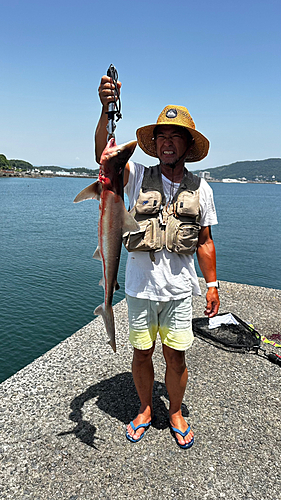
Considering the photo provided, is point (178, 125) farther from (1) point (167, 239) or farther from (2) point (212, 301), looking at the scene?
(2) point (212, 301)

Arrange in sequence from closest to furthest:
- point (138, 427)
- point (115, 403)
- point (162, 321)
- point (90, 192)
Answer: point (90, 192) → point (162, 321) → point (138, 427) → point (115, 403)

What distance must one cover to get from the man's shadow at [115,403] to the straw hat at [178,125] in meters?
2.95

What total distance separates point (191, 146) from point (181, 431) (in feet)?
9.76

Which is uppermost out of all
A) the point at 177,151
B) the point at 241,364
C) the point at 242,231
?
the point at 177,151

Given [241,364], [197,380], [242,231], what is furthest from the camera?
[242,231]

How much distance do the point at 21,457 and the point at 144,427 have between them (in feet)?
4.12

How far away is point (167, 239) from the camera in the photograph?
10.2 ft

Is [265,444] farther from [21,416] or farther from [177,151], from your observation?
[177,151]

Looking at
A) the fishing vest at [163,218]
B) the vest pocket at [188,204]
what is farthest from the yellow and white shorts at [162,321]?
the vest pocket at [188,204]

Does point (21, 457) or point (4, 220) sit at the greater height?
point (21, 457)

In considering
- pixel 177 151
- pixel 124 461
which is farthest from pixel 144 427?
pixel 177 151

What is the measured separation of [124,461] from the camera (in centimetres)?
326

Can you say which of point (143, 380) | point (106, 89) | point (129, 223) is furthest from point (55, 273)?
point (106, 89)

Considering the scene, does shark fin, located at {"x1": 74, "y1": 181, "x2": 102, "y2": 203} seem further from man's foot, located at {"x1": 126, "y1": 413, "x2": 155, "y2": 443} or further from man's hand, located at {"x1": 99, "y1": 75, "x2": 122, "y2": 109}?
man's foot, located at {"x1": 126, "y1": 413, "x2": 155, "y2": 443}
